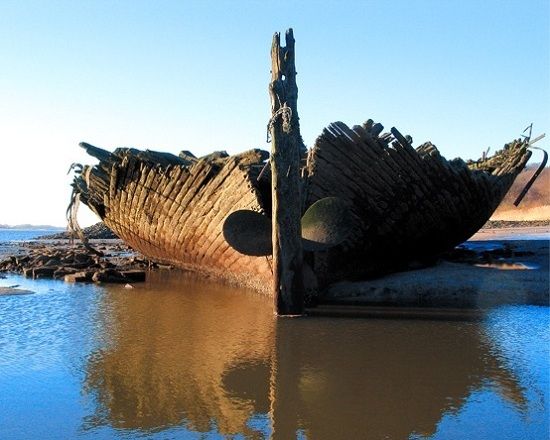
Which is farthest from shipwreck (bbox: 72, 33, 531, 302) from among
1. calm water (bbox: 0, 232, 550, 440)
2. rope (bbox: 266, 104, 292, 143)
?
calm water (bbox: 0, 232, 550, 440)

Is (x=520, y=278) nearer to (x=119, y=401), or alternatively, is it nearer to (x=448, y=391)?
(x=448, y=391)

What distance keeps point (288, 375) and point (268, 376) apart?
15 cm

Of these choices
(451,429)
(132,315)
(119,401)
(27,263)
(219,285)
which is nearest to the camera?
(451,429)

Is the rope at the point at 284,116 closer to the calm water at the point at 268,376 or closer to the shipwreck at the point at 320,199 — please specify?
the shipwreck at the point at 320,199

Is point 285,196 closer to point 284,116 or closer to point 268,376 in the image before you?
point 284,116

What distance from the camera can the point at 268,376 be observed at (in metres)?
4.23

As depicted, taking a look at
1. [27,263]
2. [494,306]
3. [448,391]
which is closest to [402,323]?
[494,306]

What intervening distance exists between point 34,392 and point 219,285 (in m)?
6.42

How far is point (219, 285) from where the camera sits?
33.6 feet

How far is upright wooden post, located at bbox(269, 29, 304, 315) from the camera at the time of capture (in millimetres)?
6766

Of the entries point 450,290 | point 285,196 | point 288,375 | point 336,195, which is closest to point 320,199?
point 336,195

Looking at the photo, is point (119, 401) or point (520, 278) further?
point (520, 278)

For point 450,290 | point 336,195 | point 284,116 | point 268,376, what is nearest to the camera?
point 268,376

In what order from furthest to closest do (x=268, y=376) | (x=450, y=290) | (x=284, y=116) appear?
(x=450, y=290) < (x=284, y=116) < (x=268, y=376)
